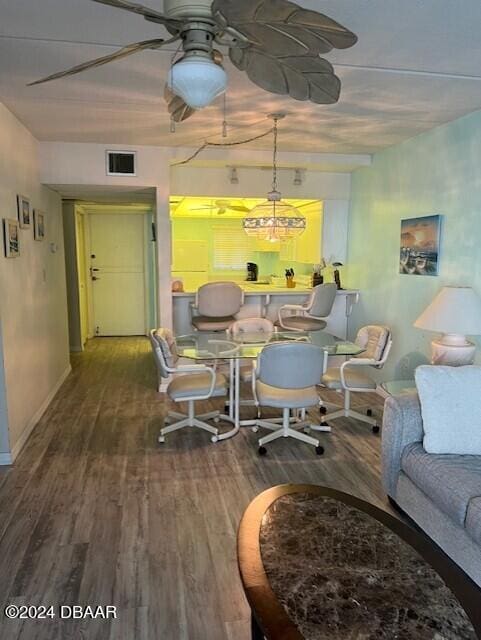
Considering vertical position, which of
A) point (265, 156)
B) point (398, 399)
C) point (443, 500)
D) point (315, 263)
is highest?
point (265, 156)

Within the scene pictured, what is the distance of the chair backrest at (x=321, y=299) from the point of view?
465 cm

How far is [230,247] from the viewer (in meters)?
7.60

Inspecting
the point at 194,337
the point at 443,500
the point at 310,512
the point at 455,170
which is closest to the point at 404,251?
the point at 455,170

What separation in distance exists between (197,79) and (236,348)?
257 centimetres

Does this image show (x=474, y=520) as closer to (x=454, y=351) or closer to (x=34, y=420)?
(x=454, y=351)

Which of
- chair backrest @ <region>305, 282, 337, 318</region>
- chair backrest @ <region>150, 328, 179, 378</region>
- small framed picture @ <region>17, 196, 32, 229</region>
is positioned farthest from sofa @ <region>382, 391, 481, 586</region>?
small framed picture @ <region>17, 196, 32, 229</region>

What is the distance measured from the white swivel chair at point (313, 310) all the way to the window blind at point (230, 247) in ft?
9.16

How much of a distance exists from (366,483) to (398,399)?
2.48 feet

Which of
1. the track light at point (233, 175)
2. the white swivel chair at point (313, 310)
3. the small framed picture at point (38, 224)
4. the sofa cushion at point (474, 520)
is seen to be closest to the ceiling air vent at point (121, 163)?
the small framed picture at point (38, 224)

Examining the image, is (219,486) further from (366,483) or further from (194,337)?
(194,337)

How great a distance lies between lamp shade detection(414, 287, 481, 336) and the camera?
302 centimetres

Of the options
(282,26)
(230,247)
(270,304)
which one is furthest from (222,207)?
(282,26)

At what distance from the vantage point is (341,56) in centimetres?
239

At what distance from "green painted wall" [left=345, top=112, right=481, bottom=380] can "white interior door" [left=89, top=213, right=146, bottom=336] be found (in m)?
3.87
